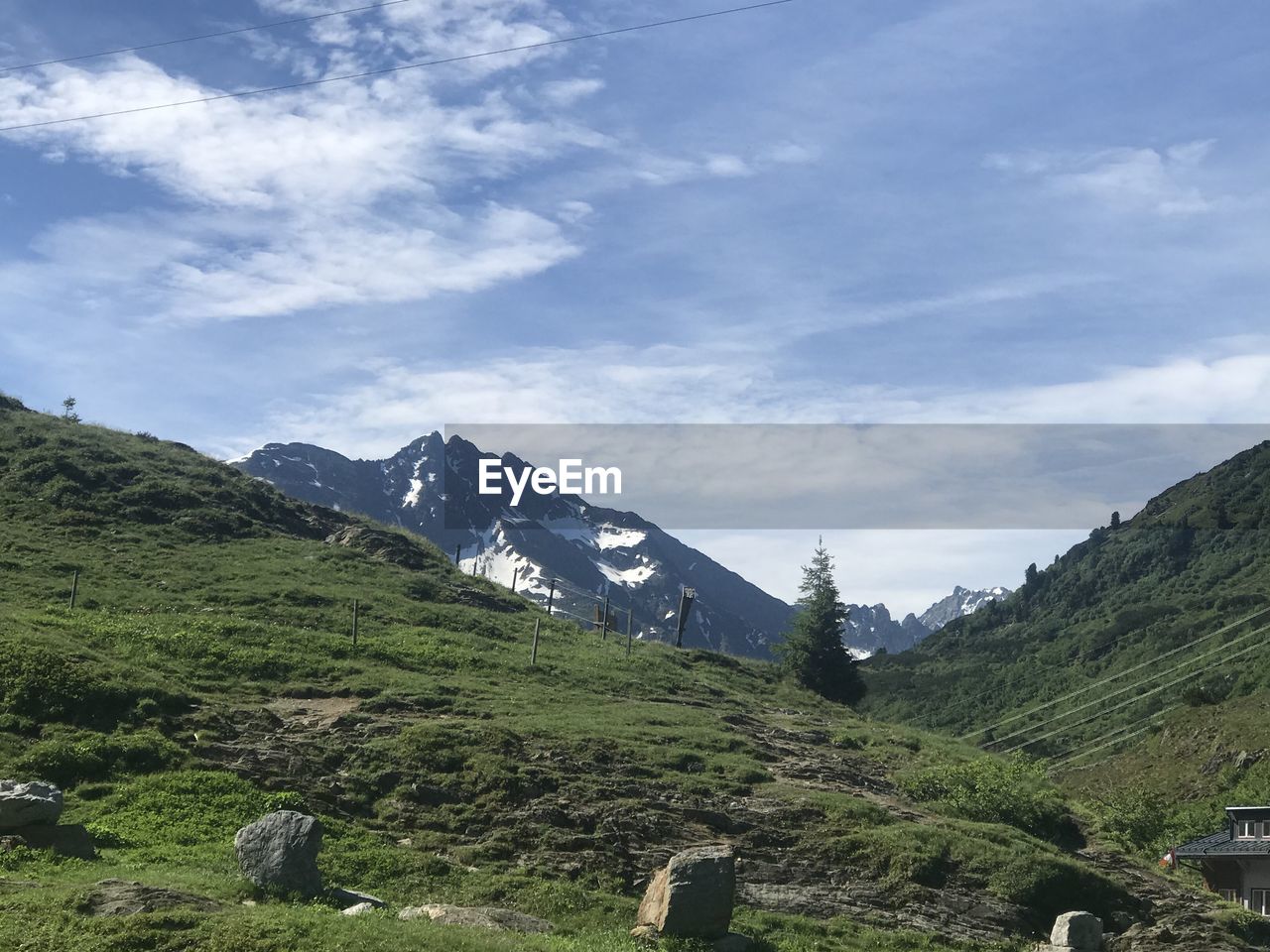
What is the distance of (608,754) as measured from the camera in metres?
39.2

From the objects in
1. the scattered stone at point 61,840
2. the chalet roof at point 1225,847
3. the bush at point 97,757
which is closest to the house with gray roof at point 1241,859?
the chalet roof at point 1225,847

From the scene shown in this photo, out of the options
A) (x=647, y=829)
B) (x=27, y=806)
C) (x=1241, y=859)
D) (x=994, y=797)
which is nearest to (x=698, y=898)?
(x=647, y=829)

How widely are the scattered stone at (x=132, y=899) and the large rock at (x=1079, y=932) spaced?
20640mm

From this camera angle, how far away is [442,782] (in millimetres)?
34812

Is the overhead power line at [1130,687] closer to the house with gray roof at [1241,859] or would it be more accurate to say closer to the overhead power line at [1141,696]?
the overhead power line at [1141,696]

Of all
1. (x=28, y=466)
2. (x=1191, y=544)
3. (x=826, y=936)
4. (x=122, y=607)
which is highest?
(x=1191, y=544)

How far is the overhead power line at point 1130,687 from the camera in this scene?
427ft

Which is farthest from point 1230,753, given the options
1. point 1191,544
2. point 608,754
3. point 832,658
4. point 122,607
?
point 1191,544

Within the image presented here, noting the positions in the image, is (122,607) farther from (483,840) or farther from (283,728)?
(483,840)

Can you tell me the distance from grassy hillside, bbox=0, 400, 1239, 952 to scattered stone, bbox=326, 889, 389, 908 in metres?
1.57

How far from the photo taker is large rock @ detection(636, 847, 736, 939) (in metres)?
24.8

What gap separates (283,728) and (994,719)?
440 ft

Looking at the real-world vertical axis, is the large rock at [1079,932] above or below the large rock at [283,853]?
below

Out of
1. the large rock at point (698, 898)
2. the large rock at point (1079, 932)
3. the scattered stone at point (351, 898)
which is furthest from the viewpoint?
the large rock at point (1079, 932)
